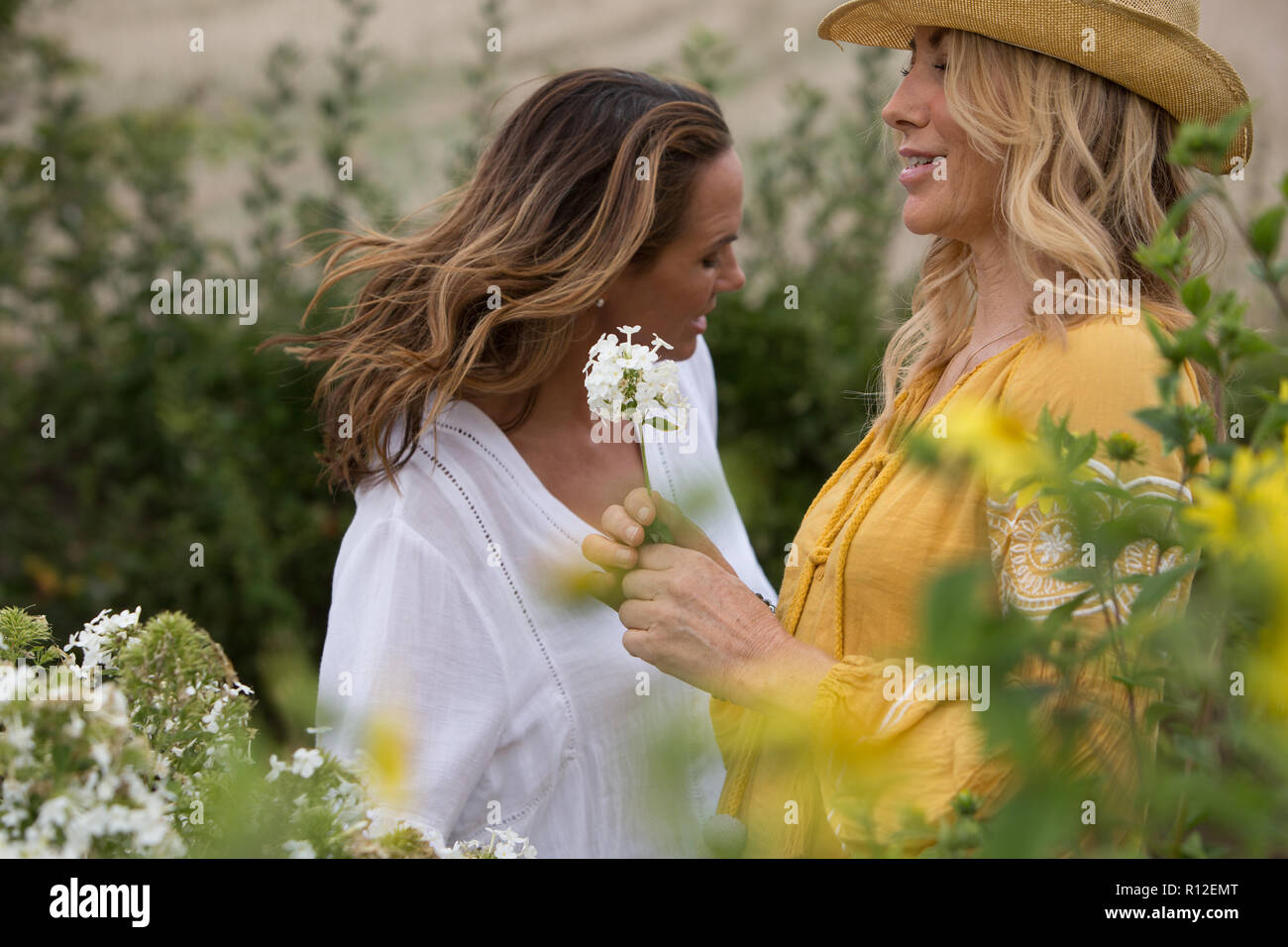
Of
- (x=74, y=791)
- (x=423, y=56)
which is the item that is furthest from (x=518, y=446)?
(x=423, y=56)

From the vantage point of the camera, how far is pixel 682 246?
233 cm

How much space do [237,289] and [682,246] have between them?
7.68 ft

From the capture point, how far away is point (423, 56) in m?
4.68

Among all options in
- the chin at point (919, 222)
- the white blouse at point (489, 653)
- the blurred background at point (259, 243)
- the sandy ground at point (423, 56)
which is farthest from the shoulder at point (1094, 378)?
the sandy ground at point (423, 56)

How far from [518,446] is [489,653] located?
0.47 m

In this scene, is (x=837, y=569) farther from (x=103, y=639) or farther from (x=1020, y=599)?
(x=103, y=639)

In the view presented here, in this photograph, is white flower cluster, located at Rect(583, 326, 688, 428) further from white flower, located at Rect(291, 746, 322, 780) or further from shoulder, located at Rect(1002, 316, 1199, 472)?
white flower, located at Rect(291, 746, 322, 780)

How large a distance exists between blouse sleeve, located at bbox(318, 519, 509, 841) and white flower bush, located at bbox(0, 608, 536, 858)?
0.60 metres

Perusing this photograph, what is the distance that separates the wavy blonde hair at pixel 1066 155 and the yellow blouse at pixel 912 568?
139 mm

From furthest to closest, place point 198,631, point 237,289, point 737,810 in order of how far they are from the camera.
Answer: point 237,289 < point 737,810 < point 198,631

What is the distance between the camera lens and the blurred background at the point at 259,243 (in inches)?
158

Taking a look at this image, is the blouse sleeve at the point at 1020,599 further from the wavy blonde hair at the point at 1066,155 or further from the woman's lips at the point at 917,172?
the woman's lips at the point at 917,172
